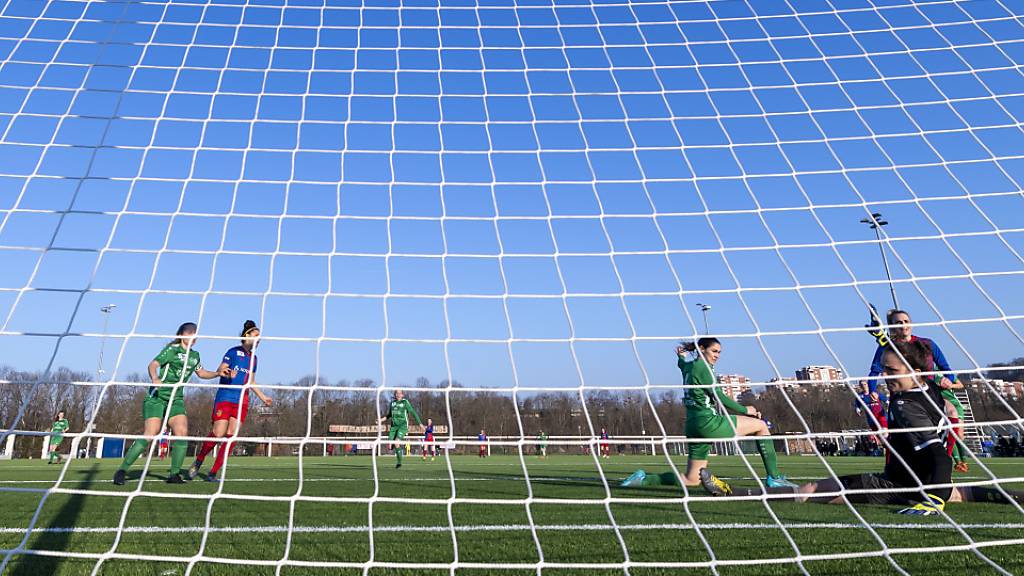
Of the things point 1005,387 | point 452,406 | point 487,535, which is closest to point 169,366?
point 452,406

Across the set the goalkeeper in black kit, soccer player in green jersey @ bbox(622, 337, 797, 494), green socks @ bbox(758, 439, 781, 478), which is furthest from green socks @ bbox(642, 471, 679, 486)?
the goalkeeper in black kit

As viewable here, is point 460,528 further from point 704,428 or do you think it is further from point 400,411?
point 400,411

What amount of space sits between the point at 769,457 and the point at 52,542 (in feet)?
15.2

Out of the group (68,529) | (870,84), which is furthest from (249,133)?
(870,84)

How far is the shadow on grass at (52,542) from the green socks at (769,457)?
4.48 m

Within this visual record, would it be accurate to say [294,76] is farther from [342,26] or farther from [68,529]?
[68,529]

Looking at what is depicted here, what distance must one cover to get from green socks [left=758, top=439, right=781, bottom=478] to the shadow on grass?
4.48 m

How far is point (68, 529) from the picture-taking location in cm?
315

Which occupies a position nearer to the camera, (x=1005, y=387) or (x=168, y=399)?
(x=1005, y=387)

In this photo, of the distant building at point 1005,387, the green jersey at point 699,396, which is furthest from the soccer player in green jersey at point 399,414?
the distant building at point 1005,387

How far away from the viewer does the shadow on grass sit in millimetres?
2299

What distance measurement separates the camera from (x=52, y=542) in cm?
281

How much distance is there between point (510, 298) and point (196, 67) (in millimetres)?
3337

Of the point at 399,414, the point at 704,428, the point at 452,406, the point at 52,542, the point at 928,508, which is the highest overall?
the point at 399,414
